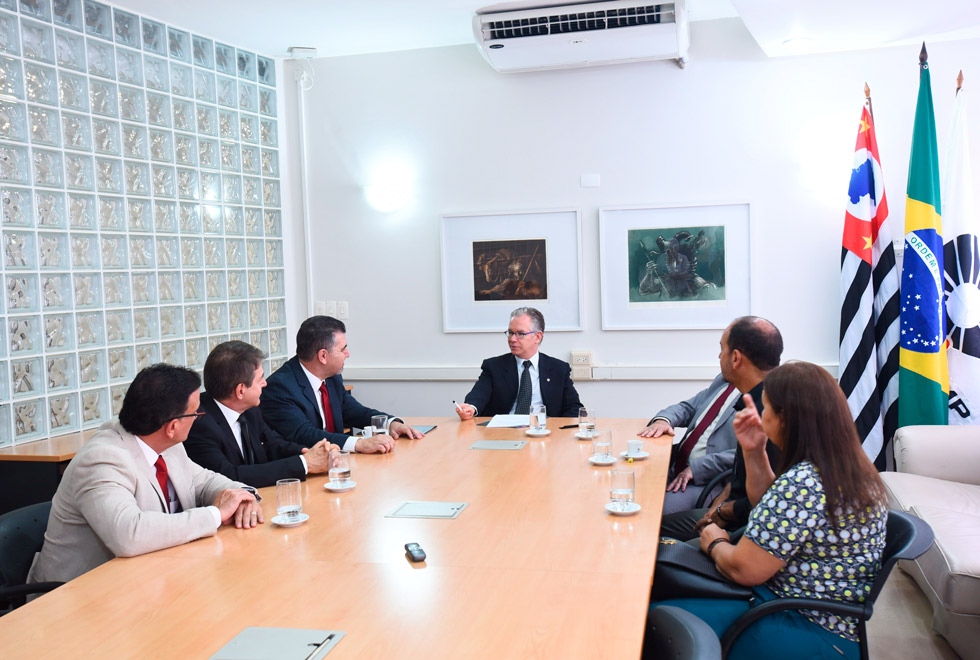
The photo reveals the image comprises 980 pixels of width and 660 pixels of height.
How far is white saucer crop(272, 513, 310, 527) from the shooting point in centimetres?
257

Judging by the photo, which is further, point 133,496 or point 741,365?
point 741,365

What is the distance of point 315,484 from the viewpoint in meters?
3.15

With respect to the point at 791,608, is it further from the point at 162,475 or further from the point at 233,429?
the point at 233,429

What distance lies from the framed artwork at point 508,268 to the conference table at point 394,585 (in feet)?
9.36

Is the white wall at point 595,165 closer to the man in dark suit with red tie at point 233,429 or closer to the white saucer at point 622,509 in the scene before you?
the man in dark suit with red tie at point 233,429

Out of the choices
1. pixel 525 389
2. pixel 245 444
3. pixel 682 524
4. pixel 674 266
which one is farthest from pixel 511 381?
pixel 245 444

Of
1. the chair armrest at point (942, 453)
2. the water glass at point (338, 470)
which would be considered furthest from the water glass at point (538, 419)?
the chair armrest at point (942, 453)

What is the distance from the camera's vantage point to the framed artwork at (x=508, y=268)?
5.74 metres

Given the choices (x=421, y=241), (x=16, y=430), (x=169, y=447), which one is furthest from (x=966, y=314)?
(x=16, y=430)

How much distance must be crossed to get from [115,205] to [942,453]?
4751mm

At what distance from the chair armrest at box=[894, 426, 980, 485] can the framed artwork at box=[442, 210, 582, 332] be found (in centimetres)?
223

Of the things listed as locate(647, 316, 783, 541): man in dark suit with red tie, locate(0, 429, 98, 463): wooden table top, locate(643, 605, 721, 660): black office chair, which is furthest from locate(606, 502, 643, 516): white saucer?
locate(0, 429, 98, 463): wooden table top

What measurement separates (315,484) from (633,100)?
143 inches

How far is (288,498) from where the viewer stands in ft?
8.52
